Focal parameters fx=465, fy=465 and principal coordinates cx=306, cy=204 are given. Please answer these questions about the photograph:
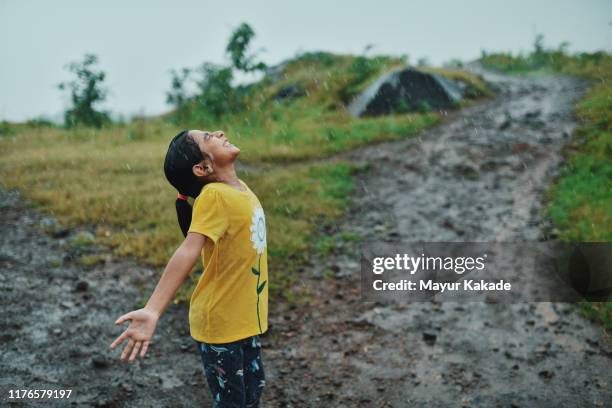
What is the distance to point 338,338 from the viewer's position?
4.60 metres

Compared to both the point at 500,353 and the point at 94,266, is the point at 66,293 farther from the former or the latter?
the point at 500,353

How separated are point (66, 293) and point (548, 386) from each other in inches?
187

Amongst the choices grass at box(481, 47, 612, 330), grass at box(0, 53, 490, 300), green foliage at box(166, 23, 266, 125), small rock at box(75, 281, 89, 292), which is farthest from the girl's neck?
green foliage at box(166, 23, 266, 125)

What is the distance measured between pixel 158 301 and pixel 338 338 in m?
2.73

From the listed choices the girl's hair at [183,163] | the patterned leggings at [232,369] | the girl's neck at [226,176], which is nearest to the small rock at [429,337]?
the patterned leggings at [232,369]

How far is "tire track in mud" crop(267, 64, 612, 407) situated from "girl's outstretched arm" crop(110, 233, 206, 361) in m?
1.97

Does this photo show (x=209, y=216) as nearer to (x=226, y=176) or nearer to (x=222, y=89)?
(x=226, y=176)

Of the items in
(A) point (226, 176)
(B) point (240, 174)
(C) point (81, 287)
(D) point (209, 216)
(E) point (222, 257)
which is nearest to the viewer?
(D) point (209, 216)

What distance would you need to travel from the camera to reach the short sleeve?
2309mm

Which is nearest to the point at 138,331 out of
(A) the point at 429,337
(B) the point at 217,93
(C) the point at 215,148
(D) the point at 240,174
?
(C) the point at 215,148

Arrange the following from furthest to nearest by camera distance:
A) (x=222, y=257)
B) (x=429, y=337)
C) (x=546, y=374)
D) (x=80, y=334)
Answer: (x=429, y=337), (x=80, y=334), (x=546, y=374), (x=222, y=257)

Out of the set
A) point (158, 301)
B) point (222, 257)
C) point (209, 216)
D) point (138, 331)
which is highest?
point (209, 216)

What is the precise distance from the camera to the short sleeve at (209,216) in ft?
7.57

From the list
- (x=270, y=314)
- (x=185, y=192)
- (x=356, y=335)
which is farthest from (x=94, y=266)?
(x=185, y=192)
